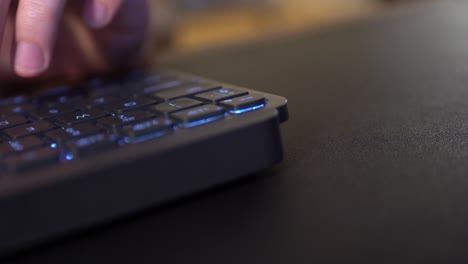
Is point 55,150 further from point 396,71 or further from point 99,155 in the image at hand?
point 396,71

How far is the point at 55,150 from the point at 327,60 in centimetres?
42

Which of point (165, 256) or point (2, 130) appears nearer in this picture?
point (165, 256)

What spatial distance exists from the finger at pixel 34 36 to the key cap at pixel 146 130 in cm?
21

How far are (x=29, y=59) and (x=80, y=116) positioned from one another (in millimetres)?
128

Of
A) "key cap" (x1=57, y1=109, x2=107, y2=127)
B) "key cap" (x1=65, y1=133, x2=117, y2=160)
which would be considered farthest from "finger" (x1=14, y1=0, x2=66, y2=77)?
"key cap" (x1=65, y1=133, x2=117, y2=160)

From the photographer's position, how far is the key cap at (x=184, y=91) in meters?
0.38

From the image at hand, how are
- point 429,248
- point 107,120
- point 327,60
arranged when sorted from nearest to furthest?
1. point 429,248
2. point 107,120
3. point 327,60

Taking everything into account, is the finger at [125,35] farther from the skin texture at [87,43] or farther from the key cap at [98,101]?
the key cap at [98,101]

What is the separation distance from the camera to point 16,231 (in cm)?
24

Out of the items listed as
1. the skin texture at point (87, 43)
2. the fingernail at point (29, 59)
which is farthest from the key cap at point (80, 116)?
the skin texture at point (87, 43)

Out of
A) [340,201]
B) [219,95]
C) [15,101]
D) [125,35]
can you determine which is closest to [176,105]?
[219,95]

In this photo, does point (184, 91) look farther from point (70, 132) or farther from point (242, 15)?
point (242, 15)

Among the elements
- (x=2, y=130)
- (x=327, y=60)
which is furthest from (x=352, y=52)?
(x=2, y=130)

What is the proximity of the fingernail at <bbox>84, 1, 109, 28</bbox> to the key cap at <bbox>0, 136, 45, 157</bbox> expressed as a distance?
0.22 metres
